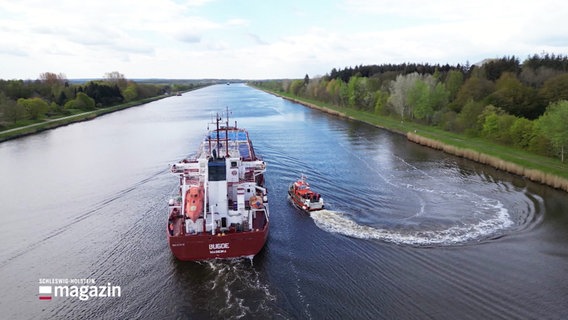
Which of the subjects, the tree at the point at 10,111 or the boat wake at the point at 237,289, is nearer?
the boat wake at the point at 237,289

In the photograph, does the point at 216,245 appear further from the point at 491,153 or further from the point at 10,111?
the point at 10,111

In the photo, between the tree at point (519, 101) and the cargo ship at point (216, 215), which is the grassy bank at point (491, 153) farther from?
the cargo ship at point (216, 215)

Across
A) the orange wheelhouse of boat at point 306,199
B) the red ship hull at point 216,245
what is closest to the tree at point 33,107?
the orange wheelhouse of boat at point 306,199

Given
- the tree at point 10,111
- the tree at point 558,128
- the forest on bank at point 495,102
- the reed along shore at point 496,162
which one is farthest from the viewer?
the tree at point 10,111

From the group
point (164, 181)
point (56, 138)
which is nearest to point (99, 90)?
point (56, 138)

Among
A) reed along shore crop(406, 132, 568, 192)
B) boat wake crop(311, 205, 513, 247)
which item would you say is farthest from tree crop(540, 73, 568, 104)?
boat wake crop(311, 205, 513, 247)

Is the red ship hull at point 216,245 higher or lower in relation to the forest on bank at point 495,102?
lower

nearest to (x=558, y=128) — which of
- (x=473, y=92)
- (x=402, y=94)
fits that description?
(x=473, y=92)

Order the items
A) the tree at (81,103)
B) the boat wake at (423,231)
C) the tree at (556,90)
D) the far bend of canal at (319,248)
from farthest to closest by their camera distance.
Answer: the tree at (81,103), the tree at (556,90), the boat wake at (423,231), the far bend of canal at (319,248)

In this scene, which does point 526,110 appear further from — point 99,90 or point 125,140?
point 99,90

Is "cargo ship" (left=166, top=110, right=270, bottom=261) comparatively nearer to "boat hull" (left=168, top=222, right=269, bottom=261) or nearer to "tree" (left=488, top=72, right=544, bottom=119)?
"boat hull" (left=168, top=222, right=269, bottom=261)
